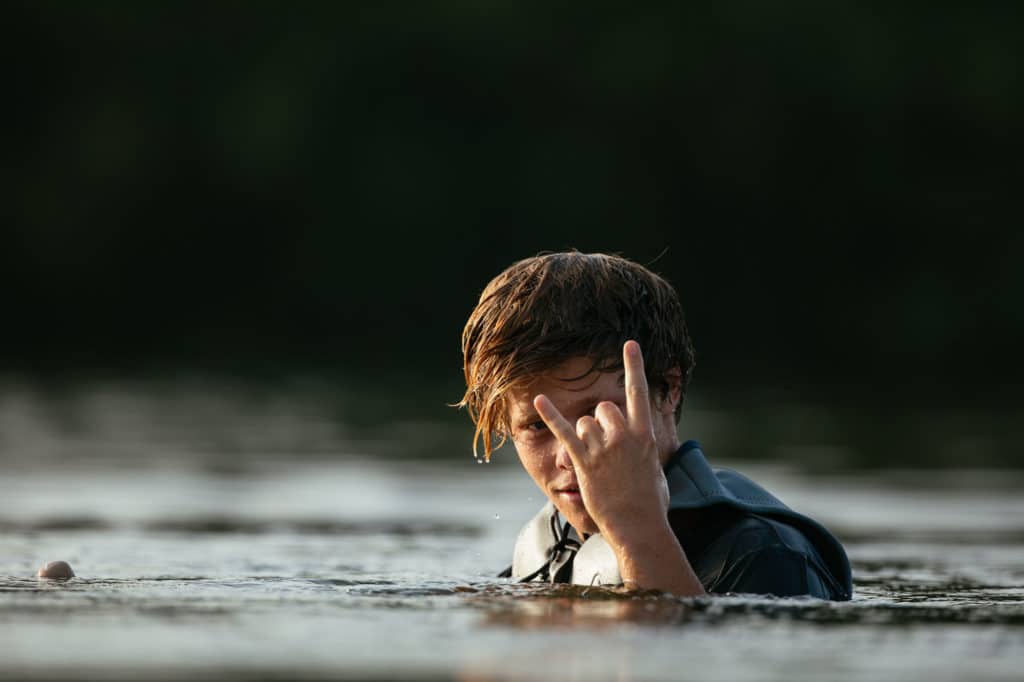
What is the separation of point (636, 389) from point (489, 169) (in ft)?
112

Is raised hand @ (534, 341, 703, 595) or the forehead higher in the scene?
the forehead

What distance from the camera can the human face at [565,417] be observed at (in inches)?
169

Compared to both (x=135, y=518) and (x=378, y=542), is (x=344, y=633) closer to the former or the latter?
(x=378, y=542)

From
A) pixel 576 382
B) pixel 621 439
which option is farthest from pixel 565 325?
pixel 621 439

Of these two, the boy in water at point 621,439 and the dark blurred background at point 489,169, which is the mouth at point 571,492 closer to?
the boy in water at point 621,439

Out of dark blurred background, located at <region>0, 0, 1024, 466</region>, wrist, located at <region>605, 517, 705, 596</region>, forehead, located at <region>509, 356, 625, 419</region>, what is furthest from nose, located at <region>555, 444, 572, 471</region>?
dark blurred background, located at <region>0, 0, 1024, 466</region>

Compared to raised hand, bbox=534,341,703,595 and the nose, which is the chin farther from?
raised hand, bbox=534,341,703,595

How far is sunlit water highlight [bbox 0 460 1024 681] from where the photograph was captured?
11.1 ft

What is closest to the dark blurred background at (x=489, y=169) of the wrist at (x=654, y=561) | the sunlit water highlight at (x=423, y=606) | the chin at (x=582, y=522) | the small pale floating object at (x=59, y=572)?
the sunlit water highlight at (x=423, y=606)

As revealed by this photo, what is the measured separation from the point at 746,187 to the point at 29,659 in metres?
35.5

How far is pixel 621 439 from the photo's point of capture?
4000mm

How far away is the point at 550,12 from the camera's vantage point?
42.9 metres

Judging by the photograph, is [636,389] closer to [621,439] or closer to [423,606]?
[621,439]

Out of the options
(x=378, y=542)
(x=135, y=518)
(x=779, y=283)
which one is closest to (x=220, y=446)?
(x=135, y=518)
